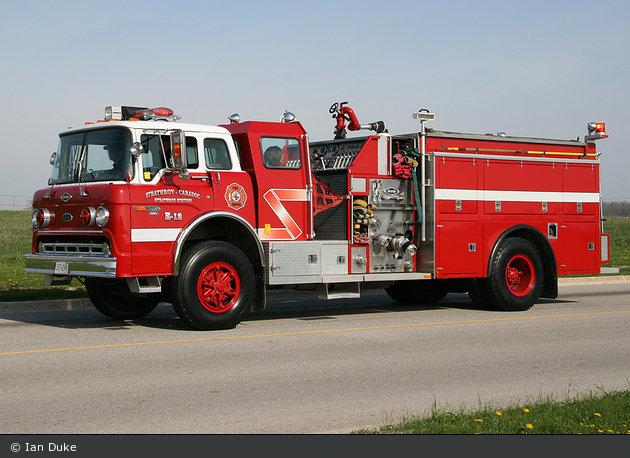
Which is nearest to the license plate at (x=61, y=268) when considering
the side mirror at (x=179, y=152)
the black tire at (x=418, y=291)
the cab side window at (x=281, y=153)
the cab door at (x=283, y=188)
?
the side mirror at (x=179, y=152)

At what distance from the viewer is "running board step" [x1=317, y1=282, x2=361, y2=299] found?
450 inches

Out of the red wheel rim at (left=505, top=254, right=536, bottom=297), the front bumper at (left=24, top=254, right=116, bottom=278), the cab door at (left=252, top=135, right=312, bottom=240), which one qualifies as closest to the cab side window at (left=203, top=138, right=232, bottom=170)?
the cab door at (left=252, top=135, right=312, bottom=240)

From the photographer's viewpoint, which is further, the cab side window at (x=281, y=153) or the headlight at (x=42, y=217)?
A: the cab side window at (x=281, y=153)

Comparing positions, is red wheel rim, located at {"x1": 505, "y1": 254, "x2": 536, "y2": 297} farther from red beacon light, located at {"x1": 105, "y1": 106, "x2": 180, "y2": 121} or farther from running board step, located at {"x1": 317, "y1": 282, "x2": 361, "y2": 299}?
red beacon light, located at {"x1": 105, "y1": 106, "x2": 180, "y2": 121}

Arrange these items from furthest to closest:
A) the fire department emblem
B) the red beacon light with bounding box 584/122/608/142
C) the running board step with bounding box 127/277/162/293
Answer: the red beacon light with bounding box 584/122/608/142, the fire department emblem, the running board step with bounding box 127/277/162/293

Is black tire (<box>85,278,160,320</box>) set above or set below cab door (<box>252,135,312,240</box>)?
below

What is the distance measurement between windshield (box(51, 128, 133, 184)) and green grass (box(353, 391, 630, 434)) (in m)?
5.46

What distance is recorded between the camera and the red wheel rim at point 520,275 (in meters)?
13.4

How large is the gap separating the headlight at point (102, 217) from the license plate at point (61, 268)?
0.81 m

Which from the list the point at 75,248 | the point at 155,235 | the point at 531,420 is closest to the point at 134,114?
the point at 155,235

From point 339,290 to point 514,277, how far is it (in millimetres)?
3558

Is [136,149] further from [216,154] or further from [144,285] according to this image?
[144,285]

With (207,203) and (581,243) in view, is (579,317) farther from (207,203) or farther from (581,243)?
(207,203)

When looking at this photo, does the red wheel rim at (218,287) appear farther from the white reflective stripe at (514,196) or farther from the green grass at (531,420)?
the green grass at (531,420)
